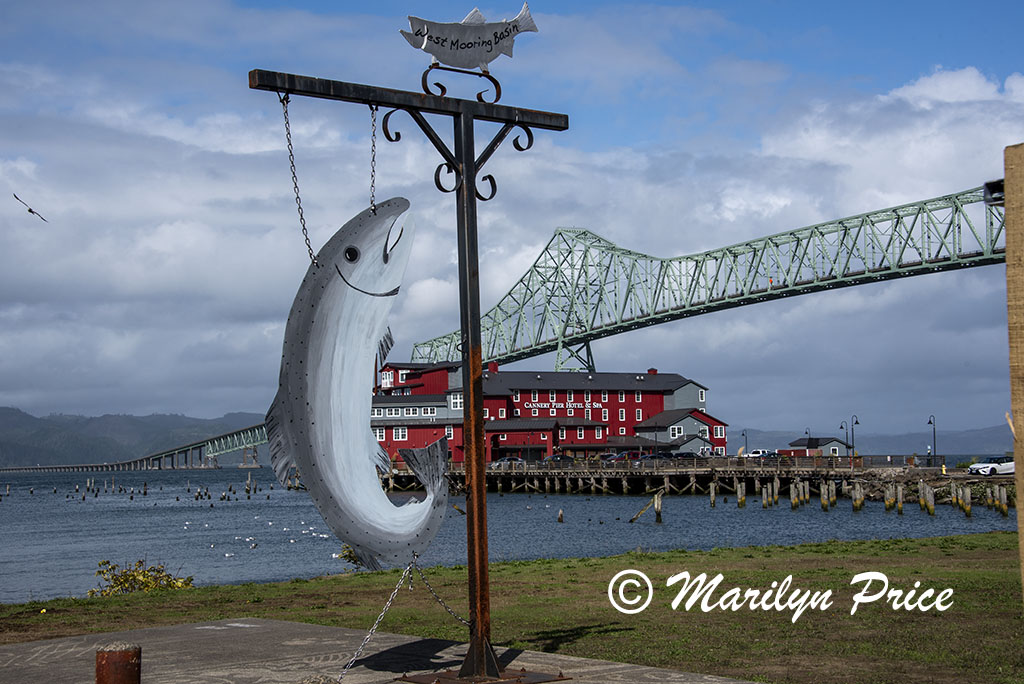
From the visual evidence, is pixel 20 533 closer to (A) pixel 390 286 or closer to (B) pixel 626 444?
(B) pixel 626 444

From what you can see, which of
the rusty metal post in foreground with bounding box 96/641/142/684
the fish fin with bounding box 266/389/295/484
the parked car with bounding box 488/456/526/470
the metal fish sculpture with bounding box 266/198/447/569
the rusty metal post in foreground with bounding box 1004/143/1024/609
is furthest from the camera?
the parked car with bounding box 488/456/526/470

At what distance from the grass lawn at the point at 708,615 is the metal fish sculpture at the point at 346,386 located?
10.6 ft

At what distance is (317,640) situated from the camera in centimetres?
1174

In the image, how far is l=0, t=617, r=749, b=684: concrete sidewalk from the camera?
9.64m

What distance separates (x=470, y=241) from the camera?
9.95m

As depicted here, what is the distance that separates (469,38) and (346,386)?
3.40 metres

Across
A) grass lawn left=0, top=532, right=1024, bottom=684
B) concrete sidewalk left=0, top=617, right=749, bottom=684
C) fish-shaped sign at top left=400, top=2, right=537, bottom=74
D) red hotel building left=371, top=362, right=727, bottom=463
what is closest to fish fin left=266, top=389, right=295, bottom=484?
concrete sidewalk left=0, top=617, right=749, bottom=684

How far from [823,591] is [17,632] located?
11.1m

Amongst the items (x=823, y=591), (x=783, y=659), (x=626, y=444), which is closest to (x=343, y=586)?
(x=823, y=591)

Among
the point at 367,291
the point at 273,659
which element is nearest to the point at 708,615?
the point at 273,659

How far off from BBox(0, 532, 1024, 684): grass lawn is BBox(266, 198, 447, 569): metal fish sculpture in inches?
127

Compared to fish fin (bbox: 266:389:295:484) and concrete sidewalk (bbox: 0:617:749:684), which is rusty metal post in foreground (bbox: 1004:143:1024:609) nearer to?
concrete sidewalk (bbox: 0:617:749:684)

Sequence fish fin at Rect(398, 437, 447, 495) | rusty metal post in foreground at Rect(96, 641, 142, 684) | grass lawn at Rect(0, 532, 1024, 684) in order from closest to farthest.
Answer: rusty metal post in foreground at Rect(96, 641, 142, 684), fish fin at Rect(398, 437, 447, 495), grass lawn at Rect(0, 532, 1024, 684)

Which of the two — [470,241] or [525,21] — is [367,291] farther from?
[525,21]
